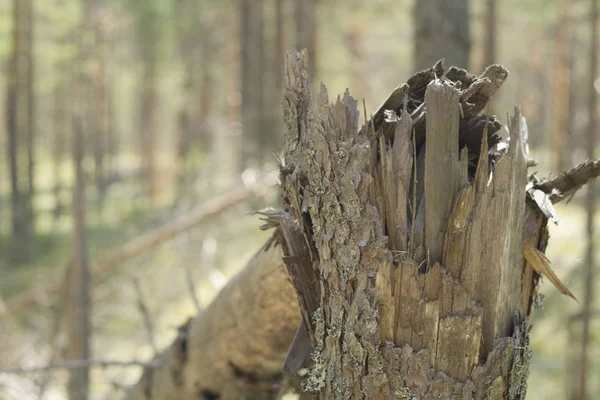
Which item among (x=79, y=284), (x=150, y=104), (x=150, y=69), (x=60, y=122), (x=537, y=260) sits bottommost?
(x=79, y=284)

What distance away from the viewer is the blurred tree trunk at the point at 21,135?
1540cm

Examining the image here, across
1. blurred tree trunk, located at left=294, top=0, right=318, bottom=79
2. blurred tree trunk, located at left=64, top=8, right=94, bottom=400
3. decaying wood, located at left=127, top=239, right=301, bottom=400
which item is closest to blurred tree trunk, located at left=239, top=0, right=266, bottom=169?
blurred tree trunk, located at left=294, top=0, right=318, bottom=79

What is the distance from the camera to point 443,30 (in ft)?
16.1

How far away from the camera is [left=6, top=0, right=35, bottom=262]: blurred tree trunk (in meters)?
15.4

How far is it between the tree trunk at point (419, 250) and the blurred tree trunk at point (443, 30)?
11.4 feet

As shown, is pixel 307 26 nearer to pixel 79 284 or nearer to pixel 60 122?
pixel 79 284

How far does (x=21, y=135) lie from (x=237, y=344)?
51.8ft

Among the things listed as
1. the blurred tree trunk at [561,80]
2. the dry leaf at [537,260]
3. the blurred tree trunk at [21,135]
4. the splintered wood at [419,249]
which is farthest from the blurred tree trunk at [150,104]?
the dry leaf at [537,260]

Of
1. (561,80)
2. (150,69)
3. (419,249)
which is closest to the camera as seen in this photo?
(419,249)

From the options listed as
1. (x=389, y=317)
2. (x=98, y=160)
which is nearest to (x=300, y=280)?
(x=389, y=317)

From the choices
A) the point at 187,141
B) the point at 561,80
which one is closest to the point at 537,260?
the point at 561,80

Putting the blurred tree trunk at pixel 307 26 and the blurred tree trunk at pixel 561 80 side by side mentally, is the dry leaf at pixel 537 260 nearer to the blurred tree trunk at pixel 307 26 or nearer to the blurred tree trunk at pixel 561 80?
the blurred tree trunk at pixel 307 26

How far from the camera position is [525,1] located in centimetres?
1652

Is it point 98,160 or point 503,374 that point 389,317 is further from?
point 98,160
